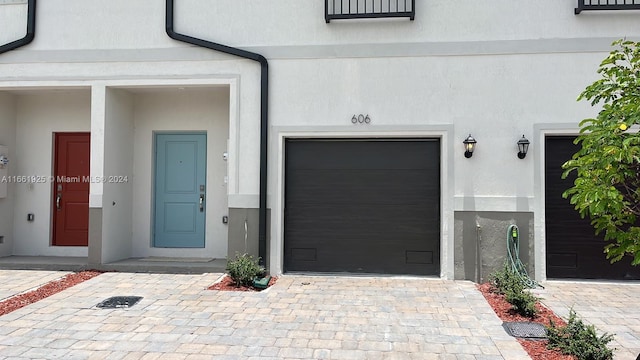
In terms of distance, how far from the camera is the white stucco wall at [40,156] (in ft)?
25.3

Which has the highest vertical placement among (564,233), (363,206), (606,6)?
(606,6)

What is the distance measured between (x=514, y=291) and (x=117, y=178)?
6.35m

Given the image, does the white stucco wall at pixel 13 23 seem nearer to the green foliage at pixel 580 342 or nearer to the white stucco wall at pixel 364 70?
the white stucco wall at pixel 364 70

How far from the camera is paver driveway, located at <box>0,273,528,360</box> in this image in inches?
152

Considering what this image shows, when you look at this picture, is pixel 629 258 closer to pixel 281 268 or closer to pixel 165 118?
pixel 281 268

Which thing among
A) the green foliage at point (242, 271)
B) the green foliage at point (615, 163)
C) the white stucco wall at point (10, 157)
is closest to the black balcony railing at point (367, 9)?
the green foliage at point (615, 163)

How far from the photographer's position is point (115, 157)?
23.4 ft

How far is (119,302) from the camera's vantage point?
17.3 feet

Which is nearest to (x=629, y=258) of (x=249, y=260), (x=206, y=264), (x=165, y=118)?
(x=249, y=260)

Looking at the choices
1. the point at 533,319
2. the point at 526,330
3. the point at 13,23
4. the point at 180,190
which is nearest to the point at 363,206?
the point at 533,319

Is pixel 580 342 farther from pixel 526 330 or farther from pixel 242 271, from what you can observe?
pixel 242 271

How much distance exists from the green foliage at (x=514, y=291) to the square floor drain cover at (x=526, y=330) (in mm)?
213

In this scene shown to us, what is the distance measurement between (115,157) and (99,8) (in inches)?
97.8

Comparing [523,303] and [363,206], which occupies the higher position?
[363,206]
